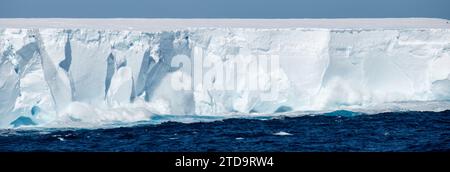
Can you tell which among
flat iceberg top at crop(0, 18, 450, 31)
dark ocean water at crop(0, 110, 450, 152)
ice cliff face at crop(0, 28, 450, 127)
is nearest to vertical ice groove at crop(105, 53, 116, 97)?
ice cliff face at crop(0, 28, 450, 127)

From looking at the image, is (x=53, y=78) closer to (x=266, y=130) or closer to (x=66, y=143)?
(x=66, y=143)

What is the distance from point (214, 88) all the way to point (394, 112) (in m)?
4.16

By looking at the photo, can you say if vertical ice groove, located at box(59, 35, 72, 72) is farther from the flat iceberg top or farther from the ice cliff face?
the flat iceberg top

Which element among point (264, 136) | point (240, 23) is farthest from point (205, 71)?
Answer: point (240, 23)

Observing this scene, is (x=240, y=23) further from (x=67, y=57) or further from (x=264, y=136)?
(x=264, y=136)

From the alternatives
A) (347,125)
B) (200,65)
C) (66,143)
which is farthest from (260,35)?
(66,143)

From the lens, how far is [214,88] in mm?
20016

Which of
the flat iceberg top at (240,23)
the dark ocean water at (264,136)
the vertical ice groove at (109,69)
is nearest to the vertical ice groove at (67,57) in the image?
the vertical ice groove at (109,69)

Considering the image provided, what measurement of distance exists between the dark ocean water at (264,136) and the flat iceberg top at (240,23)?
414 cm

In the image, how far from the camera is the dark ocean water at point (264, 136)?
609 inches

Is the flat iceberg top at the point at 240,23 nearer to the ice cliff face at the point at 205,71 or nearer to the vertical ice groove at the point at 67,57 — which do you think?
the ice cliff face at the point at 205,71

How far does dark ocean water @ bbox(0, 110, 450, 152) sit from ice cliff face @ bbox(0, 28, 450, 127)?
935mm

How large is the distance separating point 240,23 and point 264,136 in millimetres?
7983

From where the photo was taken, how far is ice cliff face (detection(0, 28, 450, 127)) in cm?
1841
